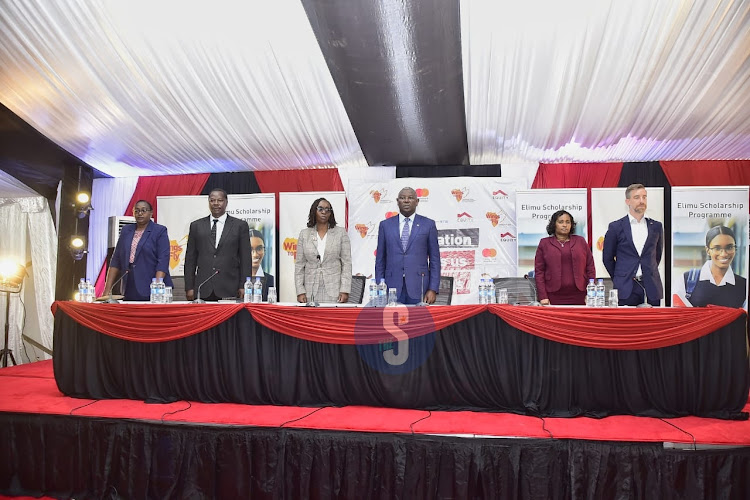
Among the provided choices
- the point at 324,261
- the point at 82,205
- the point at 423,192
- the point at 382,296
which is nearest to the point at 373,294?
the point at 382,296

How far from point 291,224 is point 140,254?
259cm

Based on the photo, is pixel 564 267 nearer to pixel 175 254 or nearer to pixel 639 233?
pixel 639 233

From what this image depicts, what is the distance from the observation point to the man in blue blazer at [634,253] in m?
3.54

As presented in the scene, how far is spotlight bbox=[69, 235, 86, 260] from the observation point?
6160 millimetres

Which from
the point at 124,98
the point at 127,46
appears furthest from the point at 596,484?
the point at 124,98

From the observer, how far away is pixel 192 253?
3.63 metres

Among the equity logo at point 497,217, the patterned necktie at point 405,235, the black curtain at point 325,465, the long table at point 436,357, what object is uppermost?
the equity logo at point 497,217

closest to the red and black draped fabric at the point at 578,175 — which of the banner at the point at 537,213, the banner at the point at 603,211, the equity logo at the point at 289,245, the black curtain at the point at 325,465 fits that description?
the banner at the point at 603,211

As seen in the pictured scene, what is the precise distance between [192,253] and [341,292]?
1.10 m

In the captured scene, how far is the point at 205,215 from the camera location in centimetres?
640

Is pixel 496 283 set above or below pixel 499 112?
below

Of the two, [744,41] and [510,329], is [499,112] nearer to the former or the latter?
[744,41]

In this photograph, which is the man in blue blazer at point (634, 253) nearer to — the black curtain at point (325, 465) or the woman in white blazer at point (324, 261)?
the black curtain at point (325, 465)

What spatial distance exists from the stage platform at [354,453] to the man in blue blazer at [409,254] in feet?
3.11
